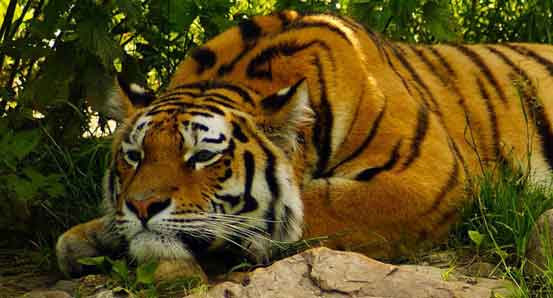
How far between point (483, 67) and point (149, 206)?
2.14 m

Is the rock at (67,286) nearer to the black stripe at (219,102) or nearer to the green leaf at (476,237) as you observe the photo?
the black stripe at (219,102)

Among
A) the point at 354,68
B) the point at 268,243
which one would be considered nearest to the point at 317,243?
the point at 268,243

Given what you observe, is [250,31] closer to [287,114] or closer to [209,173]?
[287,114]

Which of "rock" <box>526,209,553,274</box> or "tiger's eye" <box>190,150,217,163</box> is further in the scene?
"tiger's eye" <box>190,150,217,163</box>

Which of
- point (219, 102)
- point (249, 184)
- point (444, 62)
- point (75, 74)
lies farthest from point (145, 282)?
point (444, 62)

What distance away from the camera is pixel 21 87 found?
5.76 meters

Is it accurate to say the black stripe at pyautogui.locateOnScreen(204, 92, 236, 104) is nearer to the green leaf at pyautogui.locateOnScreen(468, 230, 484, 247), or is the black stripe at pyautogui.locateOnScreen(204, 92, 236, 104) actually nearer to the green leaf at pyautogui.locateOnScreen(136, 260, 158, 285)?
the green leaf at pyautogui.locateOnScreen(136, 260, 158, 285)

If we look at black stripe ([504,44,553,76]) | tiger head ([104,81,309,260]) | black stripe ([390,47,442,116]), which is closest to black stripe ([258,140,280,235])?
tiger head ([104,81,309,260])

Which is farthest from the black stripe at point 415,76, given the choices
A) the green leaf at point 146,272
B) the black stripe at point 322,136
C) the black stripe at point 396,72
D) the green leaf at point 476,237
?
the green leaf at point 146,272

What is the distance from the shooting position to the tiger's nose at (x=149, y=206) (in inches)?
150

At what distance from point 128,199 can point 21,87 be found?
2.10 meters

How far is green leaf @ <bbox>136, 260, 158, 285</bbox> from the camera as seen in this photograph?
3.84 metres

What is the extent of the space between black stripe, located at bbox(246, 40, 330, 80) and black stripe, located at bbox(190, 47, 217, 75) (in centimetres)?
18

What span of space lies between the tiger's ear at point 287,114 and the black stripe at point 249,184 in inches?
5.2
